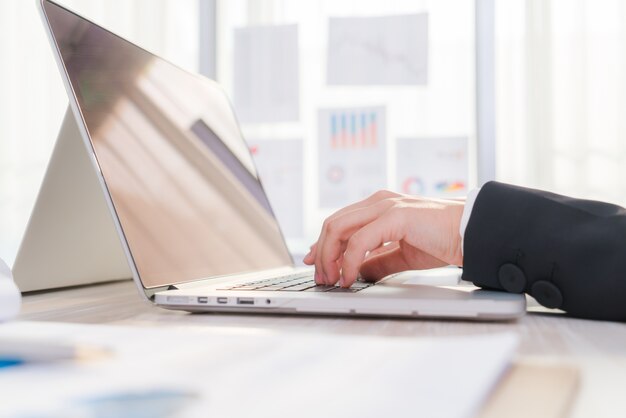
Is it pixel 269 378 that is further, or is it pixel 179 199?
pixel 179 199

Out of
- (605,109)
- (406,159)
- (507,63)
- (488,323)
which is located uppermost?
(507,63)

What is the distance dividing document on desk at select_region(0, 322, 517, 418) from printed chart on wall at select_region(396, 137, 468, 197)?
1.53m

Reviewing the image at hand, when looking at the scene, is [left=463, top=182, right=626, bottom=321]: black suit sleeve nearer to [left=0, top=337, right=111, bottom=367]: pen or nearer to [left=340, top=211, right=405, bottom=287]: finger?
[left=340, top=211, right=405, bottom=287]: finger

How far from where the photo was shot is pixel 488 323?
21.0 inches

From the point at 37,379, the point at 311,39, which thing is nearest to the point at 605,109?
the point at 311,39

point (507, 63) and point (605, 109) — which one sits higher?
point (507, 63)

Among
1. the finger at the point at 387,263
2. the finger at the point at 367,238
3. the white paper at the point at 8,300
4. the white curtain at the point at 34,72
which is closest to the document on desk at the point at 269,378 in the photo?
the white paper at the point at 8,300

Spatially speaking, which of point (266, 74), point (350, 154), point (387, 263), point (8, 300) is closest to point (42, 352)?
point (8, 300)

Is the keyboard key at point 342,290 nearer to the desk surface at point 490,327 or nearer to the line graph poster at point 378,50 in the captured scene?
the desk surface at point 490,327

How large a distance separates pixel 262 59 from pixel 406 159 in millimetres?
564

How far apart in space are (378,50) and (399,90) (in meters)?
0.14

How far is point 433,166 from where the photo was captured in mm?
1820

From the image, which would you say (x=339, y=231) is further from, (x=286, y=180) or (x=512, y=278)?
(x=286, y=180)

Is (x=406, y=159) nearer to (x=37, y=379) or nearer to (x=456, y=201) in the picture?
(x=456, y=201)
